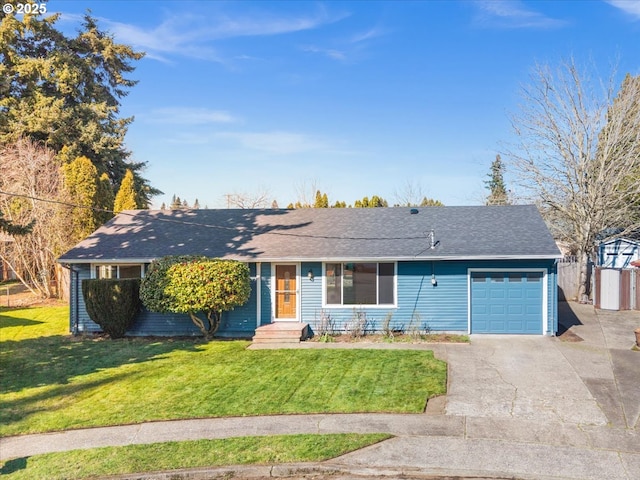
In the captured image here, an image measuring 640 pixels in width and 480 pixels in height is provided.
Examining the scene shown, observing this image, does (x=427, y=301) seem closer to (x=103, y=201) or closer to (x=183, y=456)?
(x=183, y=456)

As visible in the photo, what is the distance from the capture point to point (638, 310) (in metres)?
17.5

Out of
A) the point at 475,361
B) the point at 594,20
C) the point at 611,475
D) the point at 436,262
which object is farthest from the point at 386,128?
the point at 611,475

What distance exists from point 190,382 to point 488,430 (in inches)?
235

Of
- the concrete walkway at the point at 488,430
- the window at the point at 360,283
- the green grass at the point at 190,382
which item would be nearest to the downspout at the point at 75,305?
the green grass at the point at 190,382

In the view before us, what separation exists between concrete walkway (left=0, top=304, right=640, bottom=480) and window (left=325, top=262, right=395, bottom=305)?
376 cm

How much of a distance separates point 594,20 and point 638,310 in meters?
10.6

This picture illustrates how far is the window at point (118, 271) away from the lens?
50.0 feet

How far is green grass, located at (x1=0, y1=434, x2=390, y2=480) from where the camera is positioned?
6.28 meters

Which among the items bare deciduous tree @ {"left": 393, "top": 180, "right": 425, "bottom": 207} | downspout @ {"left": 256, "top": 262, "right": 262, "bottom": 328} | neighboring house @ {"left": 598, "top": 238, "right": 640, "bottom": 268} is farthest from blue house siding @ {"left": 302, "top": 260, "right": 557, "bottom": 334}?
bare deciduous tree @ {"left": 393, "top": 180, "right": 425, "bottom": 207}

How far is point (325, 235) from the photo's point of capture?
→ 16.0 m

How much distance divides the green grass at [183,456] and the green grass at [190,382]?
1.14 m

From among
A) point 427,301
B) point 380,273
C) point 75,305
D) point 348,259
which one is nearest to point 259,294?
point 348,259

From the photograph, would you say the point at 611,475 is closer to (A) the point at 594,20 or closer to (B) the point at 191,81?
(A) the point at 594,20

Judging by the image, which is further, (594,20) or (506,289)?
(594,20)
